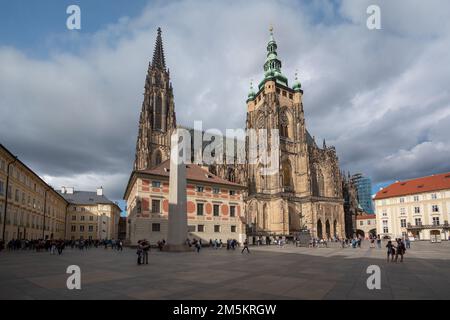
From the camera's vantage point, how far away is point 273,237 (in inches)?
2357

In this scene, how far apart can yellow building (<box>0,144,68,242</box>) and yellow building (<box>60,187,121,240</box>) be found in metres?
18.8

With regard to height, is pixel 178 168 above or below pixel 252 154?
below

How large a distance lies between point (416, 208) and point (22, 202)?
7012 cm

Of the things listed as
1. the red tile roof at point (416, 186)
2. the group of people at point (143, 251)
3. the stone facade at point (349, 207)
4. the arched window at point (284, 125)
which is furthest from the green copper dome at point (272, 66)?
the group of people at point (143, 251)

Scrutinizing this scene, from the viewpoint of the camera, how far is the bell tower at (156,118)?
69.6 m

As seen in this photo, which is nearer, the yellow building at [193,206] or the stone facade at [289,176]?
the yellow building at [193,206]

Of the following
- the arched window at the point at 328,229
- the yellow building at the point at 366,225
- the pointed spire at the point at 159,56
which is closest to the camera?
the arched window at the point at 328,229

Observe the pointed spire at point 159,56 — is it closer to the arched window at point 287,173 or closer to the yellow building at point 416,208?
the arched window at point 287,173

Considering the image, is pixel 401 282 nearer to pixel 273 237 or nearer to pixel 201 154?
pixel 273 237

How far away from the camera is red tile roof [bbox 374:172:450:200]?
56.8 m

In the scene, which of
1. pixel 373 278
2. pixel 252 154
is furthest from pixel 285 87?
pixel 373 278

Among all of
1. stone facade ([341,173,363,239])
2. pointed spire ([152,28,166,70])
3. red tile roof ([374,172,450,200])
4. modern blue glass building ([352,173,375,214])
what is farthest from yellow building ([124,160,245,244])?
modern blue glass building ([352,173,375,214])

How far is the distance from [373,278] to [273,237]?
5164cm

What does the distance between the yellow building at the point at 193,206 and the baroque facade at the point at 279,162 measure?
21520 millimetres
